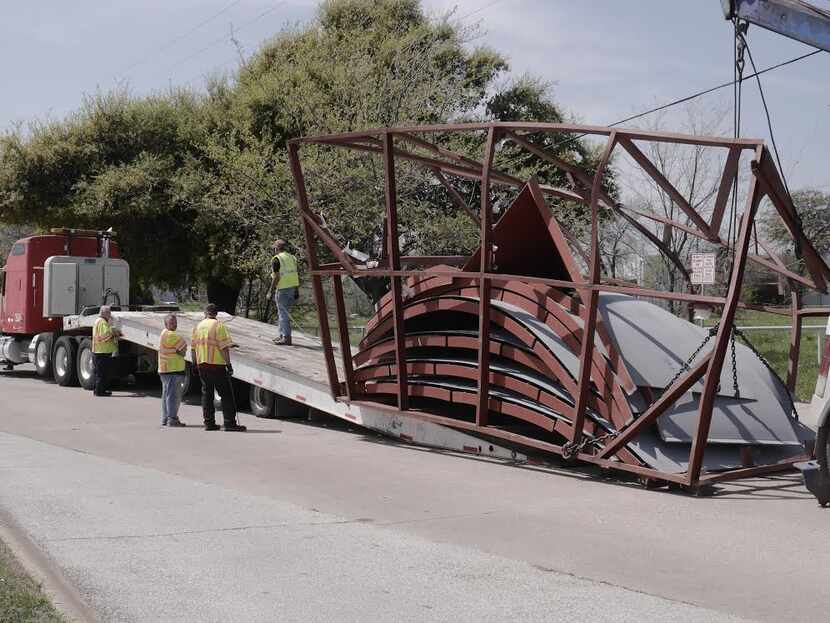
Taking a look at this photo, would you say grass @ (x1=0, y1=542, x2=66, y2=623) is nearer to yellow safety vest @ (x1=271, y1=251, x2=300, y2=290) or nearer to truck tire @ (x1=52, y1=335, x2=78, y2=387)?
yellow safety vest @ (x1=271, y1=251, x2=300, y2=290)

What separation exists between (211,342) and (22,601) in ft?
29.3

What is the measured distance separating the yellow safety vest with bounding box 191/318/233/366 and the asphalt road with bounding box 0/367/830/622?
2238 mm

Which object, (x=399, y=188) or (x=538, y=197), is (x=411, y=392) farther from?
(x=399, y=188)

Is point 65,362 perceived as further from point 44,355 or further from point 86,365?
point 44,355

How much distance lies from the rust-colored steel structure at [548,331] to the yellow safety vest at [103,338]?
21.9 ft

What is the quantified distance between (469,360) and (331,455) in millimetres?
2094

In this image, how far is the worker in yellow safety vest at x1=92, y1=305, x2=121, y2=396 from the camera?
18.9m

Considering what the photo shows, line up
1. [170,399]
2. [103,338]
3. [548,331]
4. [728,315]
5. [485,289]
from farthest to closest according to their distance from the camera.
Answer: [103,338]
[170,399]
[548,331]
[485,289]
[728,315]

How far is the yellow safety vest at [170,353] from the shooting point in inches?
597

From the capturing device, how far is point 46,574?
6.30 meters

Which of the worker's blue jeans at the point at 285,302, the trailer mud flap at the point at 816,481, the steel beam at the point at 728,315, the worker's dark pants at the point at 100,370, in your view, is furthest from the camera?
the worker's dark pants at the point at 100,370

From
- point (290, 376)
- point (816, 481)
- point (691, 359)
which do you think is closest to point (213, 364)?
point (290, 376)

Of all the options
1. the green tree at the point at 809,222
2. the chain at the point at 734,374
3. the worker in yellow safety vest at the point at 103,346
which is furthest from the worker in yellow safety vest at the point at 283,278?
the green tree at the point at 809,222

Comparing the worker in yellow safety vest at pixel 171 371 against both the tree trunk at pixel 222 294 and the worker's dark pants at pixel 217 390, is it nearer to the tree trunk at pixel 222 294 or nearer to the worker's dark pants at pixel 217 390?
the worker's dark pants at pixel 217 390
